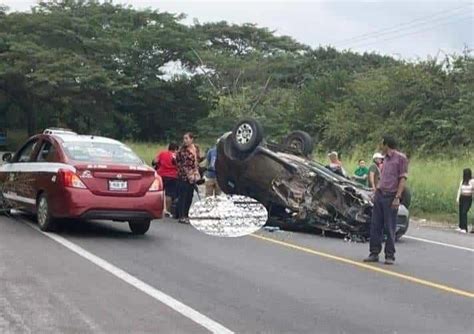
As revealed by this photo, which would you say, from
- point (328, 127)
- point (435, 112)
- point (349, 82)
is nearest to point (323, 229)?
point (435, 112)

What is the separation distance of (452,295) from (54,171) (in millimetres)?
5972

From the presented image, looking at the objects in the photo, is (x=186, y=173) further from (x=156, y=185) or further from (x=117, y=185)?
(x=117, y=185)

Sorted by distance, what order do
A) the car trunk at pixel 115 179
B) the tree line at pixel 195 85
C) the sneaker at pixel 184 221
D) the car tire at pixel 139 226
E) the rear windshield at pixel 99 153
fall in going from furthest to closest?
the tree line at pixel 195 85
the sneaker at pixel 184 221
the car tire at pixel 139 226
the rear windshield at pixel 99 153
the car trunk at pixel 115 179

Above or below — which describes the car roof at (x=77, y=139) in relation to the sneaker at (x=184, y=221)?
above

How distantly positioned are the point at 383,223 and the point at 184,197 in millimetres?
4933

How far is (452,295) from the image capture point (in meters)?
8.67

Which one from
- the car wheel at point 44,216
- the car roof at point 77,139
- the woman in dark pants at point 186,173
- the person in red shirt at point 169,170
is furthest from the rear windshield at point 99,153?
the person in red shirt at point 169,170

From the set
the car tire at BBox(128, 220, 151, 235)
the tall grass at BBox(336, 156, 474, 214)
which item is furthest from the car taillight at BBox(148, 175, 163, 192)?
the tall grass at BBox(336, 156, 474, 214)

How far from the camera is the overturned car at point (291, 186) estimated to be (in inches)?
522

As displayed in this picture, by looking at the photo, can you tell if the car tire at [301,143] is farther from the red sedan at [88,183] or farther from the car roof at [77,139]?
the red sedan at [88,183]

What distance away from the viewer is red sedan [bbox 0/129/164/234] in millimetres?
11555

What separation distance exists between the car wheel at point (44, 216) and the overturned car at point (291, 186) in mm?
3870

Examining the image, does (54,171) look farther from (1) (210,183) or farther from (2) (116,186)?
(1) (210,183)

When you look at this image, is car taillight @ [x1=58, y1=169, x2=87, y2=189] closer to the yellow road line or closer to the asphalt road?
the asphalt road
